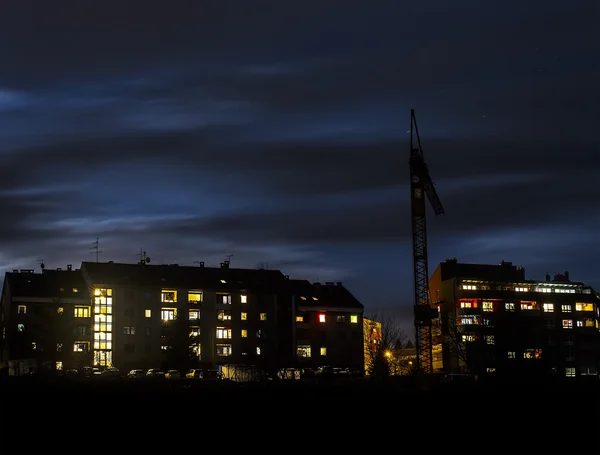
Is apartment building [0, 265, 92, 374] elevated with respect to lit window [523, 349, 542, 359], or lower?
elevated

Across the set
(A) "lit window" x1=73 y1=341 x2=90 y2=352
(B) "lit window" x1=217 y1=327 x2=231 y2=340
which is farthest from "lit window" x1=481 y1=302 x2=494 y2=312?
(A) "lit window" x1=73 y1=341 x2=90 y2=352

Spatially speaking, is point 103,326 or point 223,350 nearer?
point 103,326

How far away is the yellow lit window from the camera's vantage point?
15788 cm

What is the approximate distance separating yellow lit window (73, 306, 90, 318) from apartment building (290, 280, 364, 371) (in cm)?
3346

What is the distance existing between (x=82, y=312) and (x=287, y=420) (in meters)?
98.9

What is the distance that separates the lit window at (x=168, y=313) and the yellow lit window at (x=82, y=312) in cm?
1170

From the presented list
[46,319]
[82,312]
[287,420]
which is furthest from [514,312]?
[287,420]

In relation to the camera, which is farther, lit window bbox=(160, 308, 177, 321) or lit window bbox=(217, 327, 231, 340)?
lit window bbox=(217, 327, 231, 340)

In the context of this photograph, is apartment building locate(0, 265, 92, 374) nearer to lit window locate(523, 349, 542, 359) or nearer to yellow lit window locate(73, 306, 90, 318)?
yellow lit window locate(73, 306, 90, 318)

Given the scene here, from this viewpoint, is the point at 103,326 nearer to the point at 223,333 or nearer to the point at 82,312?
the point at 82,312

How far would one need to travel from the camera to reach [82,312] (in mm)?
158375

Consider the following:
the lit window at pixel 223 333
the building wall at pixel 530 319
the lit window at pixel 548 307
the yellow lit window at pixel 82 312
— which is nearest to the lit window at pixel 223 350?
the lit window at pixel 223 333

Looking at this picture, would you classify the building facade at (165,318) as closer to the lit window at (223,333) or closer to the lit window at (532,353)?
the lit window at (223,333)

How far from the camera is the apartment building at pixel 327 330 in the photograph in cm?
16550
